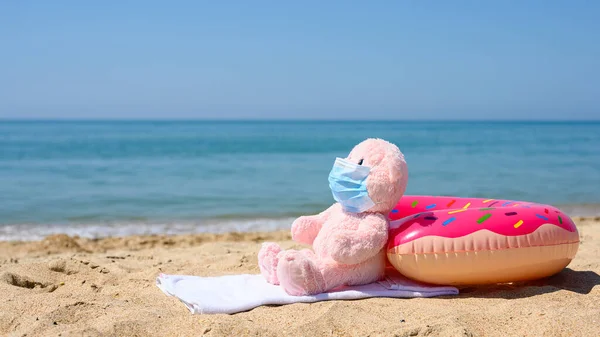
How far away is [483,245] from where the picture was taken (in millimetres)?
3625

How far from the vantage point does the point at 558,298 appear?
3570mm

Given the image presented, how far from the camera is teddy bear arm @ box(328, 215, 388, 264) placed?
360 cm

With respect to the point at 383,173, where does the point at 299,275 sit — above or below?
below

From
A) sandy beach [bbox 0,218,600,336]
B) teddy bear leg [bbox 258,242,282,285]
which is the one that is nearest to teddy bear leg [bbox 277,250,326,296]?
sandy beach [bbox 0,218,600,336]

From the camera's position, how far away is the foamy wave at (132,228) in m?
7.97

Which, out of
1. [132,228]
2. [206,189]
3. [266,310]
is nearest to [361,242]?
[266,310]

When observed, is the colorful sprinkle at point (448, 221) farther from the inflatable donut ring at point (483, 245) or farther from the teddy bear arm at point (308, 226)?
the teddy bear arm at point (308, 226)

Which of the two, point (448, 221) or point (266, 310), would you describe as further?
point (448, 221)

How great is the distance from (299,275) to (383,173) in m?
0.87

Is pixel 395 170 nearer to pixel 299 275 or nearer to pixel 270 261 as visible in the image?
pixel 299 275

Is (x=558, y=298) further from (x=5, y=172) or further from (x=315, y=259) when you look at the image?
(x=5, y=172)

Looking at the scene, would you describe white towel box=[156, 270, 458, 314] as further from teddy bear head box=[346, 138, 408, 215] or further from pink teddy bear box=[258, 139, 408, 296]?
teddy bear head box=[346, 138, 408, 215]

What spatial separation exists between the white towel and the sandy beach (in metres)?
0.08

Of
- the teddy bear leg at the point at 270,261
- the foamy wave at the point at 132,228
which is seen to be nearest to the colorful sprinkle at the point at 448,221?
the teddy bear leg at the point at 270,261
